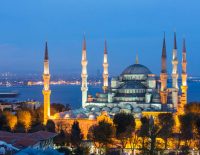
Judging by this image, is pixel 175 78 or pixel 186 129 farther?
pixel 175 78

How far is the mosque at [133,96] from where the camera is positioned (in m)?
40.5

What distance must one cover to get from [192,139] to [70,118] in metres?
11.4

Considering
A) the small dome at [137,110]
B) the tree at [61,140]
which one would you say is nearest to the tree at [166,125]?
the small dome at [137,110]

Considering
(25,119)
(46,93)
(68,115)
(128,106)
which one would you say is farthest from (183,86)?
(25,119)

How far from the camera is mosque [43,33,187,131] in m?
40.5

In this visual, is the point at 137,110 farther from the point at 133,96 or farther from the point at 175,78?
the point at 175,78

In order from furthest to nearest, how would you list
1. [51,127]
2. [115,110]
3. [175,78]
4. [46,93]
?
[175,78] < [115,110] < [46,93] < [51,127]

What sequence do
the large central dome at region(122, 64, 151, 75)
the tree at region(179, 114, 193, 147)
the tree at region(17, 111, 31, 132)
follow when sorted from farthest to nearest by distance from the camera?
1. the large central dome at region(122, 64, 151, 75)
2. the tree at region(17, 111, 31, 132)
3. the tree at region(179, 114, 193, 147)

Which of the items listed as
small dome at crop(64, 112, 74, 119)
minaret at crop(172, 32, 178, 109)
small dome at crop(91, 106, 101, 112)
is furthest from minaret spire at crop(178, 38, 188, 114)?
small dome at crop(64, 112, 74, 119)

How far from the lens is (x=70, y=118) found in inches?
1550

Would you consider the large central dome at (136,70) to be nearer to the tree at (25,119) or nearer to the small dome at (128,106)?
the small dome at (128,106)

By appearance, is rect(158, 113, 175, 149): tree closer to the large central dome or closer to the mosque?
the mosque

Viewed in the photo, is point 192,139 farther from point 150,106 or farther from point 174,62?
point 174,62

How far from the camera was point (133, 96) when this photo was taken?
43.4 m
